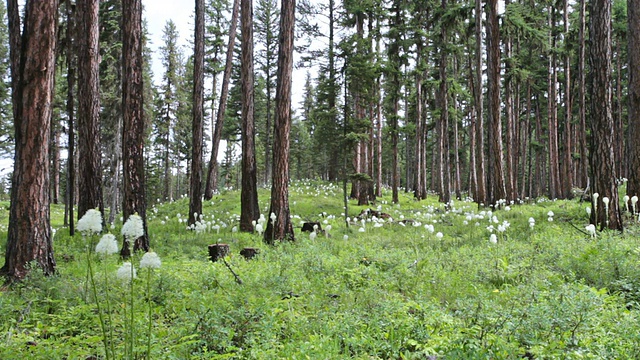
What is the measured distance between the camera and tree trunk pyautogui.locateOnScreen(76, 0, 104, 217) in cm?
1066

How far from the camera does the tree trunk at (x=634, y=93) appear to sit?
920 centimetres

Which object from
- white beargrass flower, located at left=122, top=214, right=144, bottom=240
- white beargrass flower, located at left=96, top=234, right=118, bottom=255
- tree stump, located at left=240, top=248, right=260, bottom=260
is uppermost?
white beargrass flower, located at left=122, top=214, right=144, bottom=240

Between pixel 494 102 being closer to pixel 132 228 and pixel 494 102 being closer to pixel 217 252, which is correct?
pixel 217 252

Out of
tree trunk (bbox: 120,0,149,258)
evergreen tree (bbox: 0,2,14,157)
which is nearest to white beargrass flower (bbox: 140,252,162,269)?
tree trunk (bbox: 120,0,149,258)

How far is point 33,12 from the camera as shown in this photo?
5.59 metres

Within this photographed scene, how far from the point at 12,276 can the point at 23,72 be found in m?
3.08

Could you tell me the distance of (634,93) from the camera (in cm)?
941

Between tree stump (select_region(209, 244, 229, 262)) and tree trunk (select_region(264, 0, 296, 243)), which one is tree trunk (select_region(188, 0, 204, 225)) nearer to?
tree trunk (select_region(264, 0, 296, 243))

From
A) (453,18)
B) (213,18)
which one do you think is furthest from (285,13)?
(213,18)

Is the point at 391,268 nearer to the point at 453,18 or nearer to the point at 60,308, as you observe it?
the point at 60,308

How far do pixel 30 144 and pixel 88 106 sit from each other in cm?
597

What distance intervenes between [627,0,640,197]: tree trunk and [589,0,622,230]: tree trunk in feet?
5.73

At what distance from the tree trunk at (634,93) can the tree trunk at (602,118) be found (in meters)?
1.75

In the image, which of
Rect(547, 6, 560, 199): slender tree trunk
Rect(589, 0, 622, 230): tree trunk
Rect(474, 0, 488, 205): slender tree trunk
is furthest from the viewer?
Rect(547, 6, 560, 199): slender tree trunk
